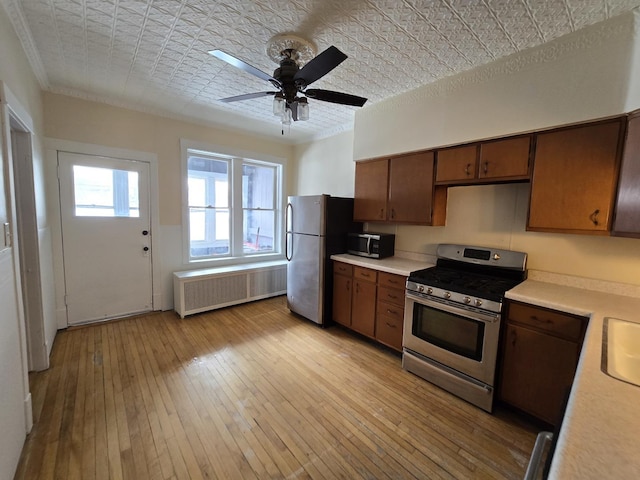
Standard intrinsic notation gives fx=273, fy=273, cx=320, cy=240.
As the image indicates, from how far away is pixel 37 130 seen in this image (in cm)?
259

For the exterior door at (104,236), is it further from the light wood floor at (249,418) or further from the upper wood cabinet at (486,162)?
the upper wood cabinet at (486,162)

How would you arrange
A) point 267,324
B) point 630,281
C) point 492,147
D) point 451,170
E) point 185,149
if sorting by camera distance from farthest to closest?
point 185,149, point 267,324, point 451,170, point 492,147, point 630,281

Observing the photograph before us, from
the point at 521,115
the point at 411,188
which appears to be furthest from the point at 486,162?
the point at 411,188

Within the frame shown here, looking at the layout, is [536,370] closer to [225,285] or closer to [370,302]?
[370,302]

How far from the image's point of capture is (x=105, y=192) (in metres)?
3.29

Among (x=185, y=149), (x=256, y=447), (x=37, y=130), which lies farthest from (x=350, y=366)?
(x=37, y=130)

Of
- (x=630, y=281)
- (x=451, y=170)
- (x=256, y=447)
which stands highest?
(x=451, y=170)

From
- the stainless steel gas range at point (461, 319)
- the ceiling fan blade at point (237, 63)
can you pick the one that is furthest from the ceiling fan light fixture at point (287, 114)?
the stainless steel gas range at point (461, 319)

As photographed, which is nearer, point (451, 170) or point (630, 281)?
point (630, 281)

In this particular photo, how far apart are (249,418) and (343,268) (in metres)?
1.80

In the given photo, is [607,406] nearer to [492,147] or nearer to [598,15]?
[492,147]

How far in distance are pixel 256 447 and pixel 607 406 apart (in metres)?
1.74

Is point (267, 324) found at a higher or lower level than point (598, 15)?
lower

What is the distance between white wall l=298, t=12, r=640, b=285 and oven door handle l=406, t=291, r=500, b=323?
76cm
